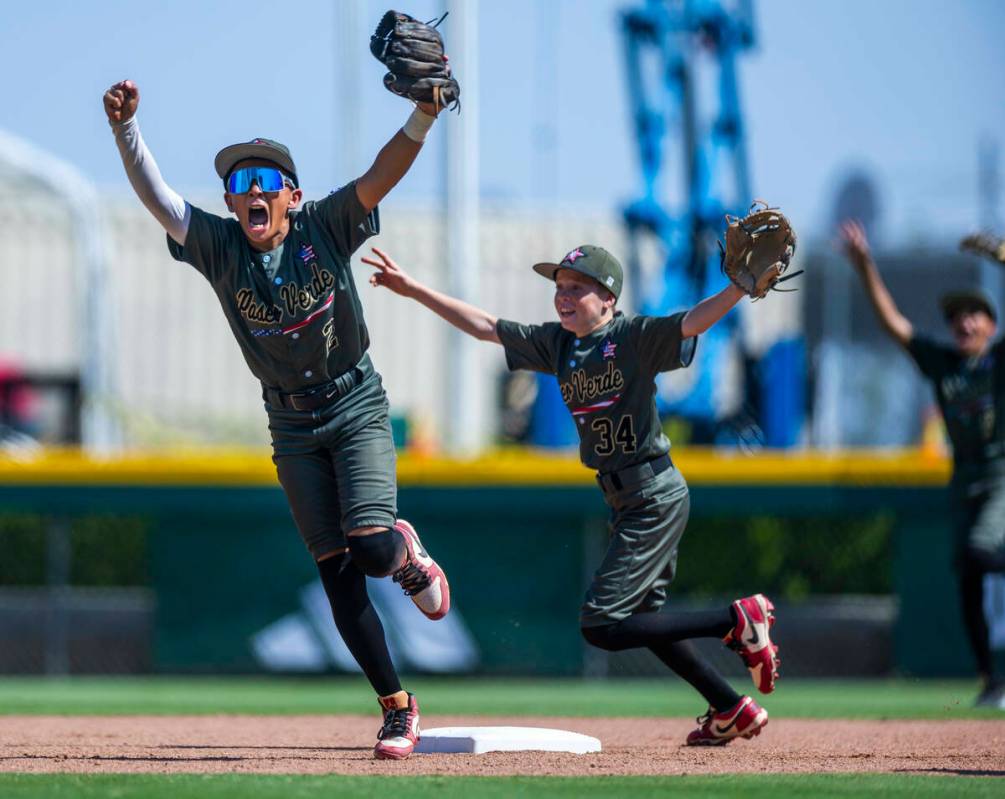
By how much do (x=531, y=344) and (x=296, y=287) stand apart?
1.02m

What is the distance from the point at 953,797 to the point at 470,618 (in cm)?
648

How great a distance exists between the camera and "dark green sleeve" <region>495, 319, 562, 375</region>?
19.7ft

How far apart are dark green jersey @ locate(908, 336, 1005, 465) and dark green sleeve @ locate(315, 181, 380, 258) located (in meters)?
3.79

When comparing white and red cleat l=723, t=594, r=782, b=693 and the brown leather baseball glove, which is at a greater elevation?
the brown leather baseball glove

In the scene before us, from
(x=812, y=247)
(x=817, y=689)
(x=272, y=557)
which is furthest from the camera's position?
(x=812, y=247)

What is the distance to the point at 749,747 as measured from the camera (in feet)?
19.6

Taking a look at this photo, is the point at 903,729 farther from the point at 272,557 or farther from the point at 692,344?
the point at 272,557

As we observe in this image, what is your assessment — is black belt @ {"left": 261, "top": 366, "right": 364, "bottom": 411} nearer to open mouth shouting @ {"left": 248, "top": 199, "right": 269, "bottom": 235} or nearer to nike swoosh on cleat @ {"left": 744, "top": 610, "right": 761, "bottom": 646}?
open mouth shouting @ {"left": 248, "top": 199, "right": 269, "bottom": 235}

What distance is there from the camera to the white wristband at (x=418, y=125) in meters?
5.41

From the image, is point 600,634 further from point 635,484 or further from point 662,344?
point 662,344

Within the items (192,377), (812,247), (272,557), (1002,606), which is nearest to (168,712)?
(272,557)

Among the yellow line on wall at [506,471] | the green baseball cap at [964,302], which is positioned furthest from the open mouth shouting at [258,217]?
the yellow line on wall at [506,471]

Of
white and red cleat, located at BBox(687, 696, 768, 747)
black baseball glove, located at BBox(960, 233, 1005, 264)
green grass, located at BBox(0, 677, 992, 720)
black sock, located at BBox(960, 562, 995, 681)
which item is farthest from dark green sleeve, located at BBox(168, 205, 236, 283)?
black sock, located at BBox(960, 562, 995, 681)

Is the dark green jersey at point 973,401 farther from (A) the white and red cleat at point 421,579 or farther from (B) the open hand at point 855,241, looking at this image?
(A) the white and red cleat at point 421,579
